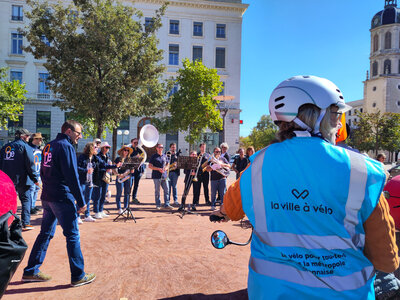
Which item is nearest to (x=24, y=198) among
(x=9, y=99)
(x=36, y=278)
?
(x=36, y=278)

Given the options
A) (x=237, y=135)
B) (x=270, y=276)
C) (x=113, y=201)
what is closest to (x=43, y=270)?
(x=270, y=276)

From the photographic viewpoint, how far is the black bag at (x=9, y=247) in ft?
4.68

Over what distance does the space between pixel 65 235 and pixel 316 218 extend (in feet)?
12.1

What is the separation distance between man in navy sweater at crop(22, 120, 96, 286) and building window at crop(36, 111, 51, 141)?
35.4 meters

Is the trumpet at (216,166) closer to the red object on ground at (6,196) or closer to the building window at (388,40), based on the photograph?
the red object on ground at (6,196)

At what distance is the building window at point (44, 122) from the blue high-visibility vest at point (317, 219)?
3905cm

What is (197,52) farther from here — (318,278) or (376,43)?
(376,43)

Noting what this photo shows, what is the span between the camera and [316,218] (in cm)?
147

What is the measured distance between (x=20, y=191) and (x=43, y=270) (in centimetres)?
250

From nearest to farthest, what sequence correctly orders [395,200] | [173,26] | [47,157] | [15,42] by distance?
[47,157]
[395,200]
[15,42]
[173,26]

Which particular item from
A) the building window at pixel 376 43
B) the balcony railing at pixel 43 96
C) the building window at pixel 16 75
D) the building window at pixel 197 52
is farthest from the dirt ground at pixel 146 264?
the building window at pixel 376 43

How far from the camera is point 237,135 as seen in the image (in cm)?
3906

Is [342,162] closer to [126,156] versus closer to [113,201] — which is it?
[126,156]

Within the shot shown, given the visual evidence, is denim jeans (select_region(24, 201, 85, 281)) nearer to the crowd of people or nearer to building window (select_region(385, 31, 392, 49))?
the crowd of people
